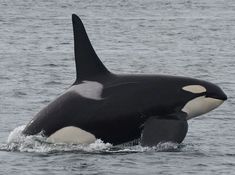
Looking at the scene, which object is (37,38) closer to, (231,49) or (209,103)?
(231,49)

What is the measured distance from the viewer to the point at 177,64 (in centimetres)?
3800

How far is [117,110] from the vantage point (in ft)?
62.3

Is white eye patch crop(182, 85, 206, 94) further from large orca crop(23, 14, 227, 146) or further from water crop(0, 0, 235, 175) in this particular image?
water crop(0, 0, 235, 175)

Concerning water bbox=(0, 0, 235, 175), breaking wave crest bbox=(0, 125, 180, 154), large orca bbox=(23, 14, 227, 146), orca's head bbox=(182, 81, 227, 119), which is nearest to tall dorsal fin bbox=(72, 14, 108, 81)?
large orca bbox=(23, 14, 227, 146)

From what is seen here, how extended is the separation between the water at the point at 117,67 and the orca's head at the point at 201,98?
79 cm

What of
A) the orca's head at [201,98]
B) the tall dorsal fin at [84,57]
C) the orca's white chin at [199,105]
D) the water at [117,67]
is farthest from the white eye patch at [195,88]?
the tall dorsal fin at [84,57]

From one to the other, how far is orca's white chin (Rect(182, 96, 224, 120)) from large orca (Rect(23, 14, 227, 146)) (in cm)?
3

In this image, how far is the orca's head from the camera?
64.2 ft

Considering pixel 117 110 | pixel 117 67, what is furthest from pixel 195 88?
pixel 117 67

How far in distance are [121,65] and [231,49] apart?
851cm

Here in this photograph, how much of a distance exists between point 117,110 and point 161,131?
99 centimetres

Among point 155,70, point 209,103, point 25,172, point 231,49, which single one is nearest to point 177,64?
point 155,70

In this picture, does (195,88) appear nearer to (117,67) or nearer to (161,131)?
(161,131)

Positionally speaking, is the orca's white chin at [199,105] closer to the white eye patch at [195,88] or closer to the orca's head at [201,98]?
the orca's head at [201,98]
